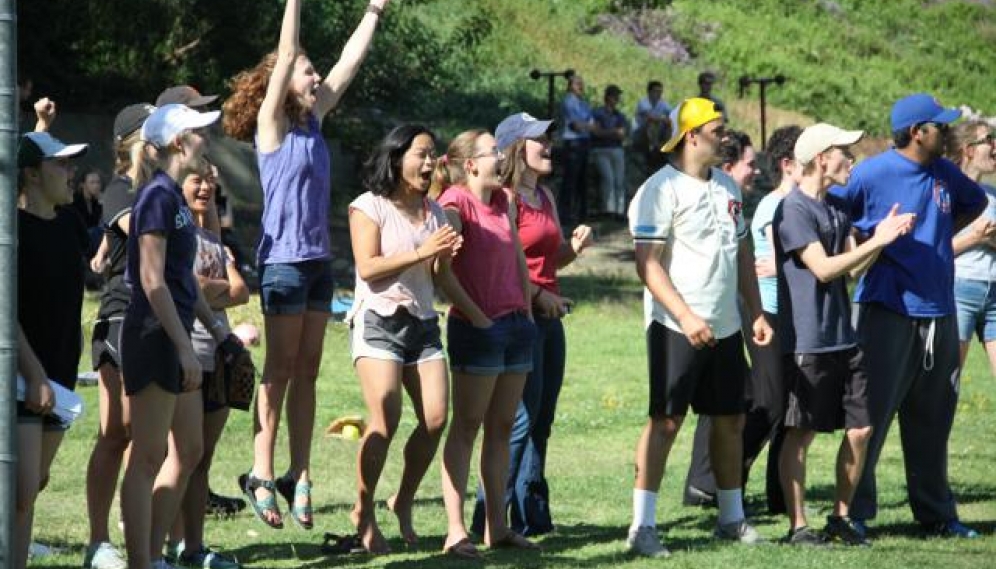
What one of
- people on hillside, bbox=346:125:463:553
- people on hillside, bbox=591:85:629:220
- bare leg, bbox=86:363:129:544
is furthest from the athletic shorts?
people on hillside, bbox=591:85:629:220

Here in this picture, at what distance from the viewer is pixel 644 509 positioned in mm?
8484

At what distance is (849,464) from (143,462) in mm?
3742

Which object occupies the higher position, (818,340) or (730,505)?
(818,340)

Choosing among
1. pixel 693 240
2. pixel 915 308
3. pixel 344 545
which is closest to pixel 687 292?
pixel 693 240

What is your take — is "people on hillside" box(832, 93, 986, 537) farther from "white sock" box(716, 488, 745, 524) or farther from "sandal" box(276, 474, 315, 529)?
"sandal" box(276, 474, 315, 529)

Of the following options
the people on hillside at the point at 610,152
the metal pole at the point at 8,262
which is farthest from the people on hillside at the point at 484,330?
the people on hillside at the point at 610,152

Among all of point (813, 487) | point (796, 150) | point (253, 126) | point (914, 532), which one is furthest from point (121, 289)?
point (813, 487)

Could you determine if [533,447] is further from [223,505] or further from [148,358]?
[148,358]

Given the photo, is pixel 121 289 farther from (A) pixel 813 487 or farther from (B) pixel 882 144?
(B) pixel 882 144

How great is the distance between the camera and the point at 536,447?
30.3ft

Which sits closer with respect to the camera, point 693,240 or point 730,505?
point 693,240

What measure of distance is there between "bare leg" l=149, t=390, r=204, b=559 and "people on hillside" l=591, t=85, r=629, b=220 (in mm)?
19255

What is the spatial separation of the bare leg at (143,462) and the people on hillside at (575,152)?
19.4 metres

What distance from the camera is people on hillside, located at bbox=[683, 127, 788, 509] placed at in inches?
365
